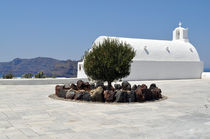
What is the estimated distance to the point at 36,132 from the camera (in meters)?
5.65

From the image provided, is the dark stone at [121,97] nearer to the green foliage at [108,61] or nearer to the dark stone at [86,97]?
the dark stone at [86,97]

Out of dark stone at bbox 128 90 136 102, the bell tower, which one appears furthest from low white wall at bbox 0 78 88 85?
the bell tower

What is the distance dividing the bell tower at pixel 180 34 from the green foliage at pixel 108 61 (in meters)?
24.8

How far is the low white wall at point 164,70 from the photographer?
2672 cm

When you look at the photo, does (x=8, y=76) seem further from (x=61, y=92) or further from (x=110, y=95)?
(x=110, y=95)

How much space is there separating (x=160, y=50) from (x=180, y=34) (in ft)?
24.9

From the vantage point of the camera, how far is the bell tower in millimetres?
35141

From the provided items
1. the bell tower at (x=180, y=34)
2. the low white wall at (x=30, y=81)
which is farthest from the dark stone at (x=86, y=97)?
the bell tower at (x=180, y=34)

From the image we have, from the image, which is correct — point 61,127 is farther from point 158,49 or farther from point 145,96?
point 158,49

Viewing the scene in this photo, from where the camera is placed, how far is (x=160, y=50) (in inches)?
1168

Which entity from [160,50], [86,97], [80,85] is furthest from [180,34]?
[86,97]

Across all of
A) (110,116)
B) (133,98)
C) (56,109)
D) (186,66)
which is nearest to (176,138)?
(110,116)

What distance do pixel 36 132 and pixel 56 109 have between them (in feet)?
9.90

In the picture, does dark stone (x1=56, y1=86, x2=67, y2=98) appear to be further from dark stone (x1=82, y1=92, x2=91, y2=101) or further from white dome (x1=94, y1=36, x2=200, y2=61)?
white dome (x1=94, y1=36, x2=200, y2=61)
